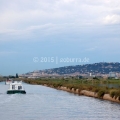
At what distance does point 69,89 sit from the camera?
8831cm

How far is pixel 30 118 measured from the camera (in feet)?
106

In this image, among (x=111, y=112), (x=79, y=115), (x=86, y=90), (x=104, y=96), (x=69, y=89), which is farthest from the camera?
(x=69, y=89)

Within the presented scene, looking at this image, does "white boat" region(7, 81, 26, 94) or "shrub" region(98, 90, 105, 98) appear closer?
"shrub" region(98, 90, 105, 98)

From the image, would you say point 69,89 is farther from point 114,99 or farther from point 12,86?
point 114,99

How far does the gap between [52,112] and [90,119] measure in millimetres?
5865

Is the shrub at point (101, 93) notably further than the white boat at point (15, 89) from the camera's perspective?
No

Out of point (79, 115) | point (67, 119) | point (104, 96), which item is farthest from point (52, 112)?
point (104, 96)

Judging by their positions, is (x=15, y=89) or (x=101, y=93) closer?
(x=101, y=93)

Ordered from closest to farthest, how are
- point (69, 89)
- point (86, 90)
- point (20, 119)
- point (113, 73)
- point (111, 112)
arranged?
point (20, 119)
point (111, 112)
point (86, 90)
point (69, 89)
point (113, 73)

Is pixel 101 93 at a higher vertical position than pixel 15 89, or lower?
lower

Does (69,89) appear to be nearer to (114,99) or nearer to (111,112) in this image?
(114,99)

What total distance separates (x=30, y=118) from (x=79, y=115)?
4.76 meters

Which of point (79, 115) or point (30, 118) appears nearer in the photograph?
point (30, 118)

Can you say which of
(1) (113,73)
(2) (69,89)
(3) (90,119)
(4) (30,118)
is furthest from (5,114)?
(1) (113,73)
